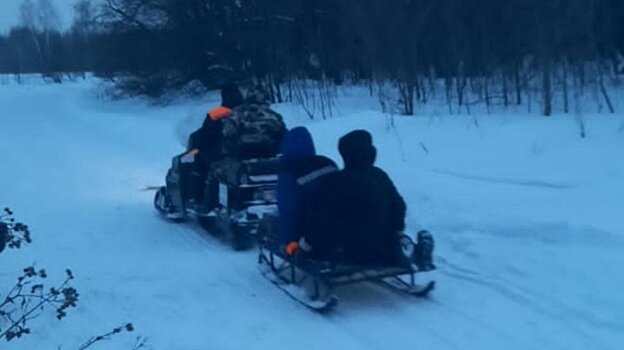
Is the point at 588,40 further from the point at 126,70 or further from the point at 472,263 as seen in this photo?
the point at 126,70

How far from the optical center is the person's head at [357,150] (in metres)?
8.55

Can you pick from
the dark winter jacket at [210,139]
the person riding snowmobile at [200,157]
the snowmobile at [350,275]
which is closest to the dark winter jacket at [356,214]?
the snowmobile at [350,275]

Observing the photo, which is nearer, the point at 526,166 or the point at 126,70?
the point at 526,166

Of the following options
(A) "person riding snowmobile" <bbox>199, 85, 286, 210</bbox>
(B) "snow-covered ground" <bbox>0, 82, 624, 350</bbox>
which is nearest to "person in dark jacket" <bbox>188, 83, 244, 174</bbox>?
(A) "person riding snowmobile" <bbox>199, 85, 286, 210</bbox>

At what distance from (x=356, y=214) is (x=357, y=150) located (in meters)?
0.51

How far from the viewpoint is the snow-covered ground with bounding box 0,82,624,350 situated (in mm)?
7590

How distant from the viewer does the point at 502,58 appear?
2181cm

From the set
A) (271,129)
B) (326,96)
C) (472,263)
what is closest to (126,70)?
(326,96)

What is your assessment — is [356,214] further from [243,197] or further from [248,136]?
[248,136]

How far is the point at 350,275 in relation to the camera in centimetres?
829

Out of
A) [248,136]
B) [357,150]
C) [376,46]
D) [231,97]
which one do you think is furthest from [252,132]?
[376,46]

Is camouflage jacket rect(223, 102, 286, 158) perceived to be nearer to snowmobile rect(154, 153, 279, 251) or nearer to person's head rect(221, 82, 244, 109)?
snowmobile rect(154, 153, 279, 251)

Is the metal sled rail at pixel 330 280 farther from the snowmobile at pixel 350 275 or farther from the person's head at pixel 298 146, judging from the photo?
the person's head at pixel 298 146

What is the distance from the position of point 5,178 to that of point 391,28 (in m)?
8.54
